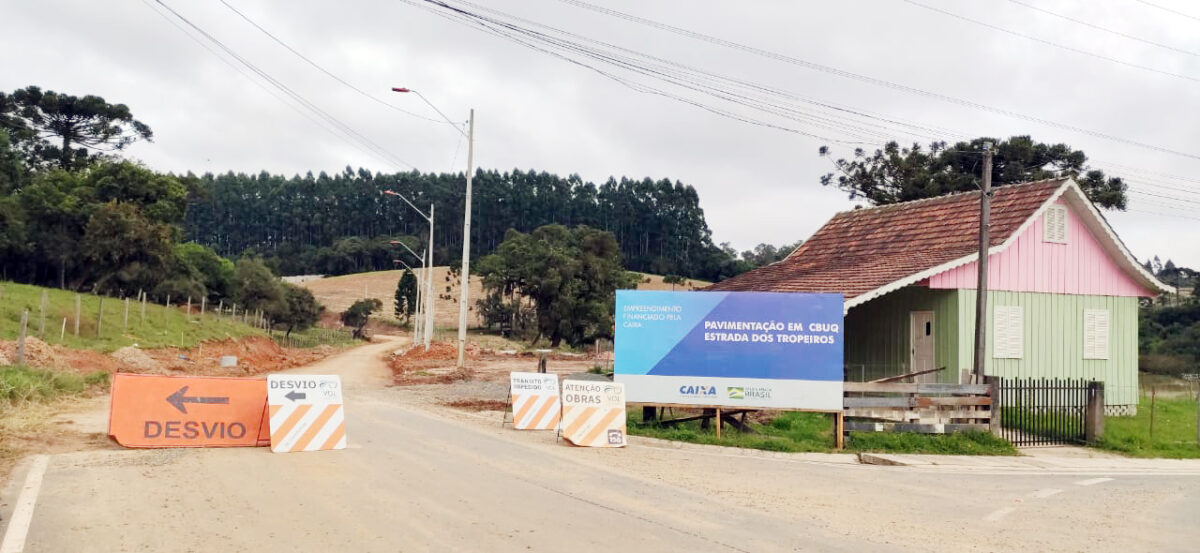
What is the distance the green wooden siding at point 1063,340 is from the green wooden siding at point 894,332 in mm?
338

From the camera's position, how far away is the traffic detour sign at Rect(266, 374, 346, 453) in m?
13.6

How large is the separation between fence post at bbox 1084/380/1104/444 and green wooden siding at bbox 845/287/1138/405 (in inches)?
156

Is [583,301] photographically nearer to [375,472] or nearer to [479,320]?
[479,320]

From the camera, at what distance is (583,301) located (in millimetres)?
70875

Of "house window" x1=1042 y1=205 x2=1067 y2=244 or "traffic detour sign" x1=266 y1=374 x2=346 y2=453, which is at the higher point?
"house window" x1=1042 y1=205 x2=1067 y2=244

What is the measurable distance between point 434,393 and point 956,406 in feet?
47.3

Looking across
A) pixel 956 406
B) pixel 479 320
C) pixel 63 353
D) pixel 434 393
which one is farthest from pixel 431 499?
pixel 479 320

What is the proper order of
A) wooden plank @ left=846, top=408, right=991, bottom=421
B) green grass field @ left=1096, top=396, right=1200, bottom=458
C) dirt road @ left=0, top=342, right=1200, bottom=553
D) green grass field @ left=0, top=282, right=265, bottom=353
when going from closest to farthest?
1. dirt road @ left=0, top=342, right=1200, bottom=553
2. wooden plank @ left=846, top=408, right=991, bottom=421
3. green grass field @ left=1096, top=396, right=1200, bottom=458
4. green grass field @ left=0, top=282, right=265, bottom=353

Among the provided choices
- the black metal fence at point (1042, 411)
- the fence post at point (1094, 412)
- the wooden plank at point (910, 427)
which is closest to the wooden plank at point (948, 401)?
the wooden plank at point (910, 427)

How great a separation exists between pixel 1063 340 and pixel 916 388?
9.43 m

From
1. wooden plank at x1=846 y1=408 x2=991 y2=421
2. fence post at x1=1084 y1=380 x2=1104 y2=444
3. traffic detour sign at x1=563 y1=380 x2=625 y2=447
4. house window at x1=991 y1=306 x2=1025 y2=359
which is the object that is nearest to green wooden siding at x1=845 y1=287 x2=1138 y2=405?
house window at x1=991 y1=306 x2=1025 y2=359

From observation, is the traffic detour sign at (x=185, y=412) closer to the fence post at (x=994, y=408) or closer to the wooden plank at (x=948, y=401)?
the wooden plank at (x=948, y=401)

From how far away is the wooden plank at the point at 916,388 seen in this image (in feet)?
58.7

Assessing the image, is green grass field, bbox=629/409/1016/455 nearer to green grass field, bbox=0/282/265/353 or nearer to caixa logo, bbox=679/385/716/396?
caixa logo, bbox=679/385/716/396
